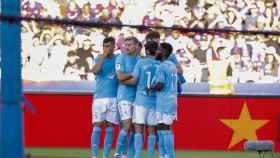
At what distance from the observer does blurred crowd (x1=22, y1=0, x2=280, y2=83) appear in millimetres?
14125

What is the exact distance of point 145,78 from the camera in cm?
1023

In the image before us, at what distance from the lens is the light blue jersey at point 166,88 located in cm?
988

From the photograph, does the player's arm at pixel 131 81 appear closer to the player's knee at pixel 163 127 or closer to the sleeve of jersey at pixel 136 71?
the sleeve of jersey at pixel 136 71

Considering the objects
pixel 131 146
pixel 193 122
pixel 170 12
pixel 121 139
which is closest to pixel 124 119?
pixel 121 139

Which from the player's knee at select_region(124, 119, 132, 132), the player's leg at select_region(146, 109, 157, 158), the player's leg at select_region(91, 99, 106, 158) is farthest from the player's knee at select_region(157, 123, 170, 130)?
the player's leg at select_region(91, 99, 106, 158)

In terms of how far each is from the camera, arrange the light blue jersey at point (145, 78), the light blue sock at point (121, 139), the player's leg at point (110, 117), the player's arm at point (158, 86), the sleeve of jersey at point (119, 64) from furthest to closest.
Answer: the player's leg at point (110, 117) → the light blue sock at point (121, 139) → the sleeve of jersey at point (119, 64) → the light blue jersey at point (145, 78) → the player's arm at point (158, 86)

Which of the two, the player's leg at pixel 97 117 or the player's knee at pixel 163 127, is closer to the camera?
the player's knee at pixel 163 127

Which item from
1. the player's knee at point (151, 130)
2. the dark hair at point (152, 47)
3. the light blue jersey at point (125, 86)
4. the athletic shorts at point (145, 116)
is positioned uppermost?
the dark hair at point (152, 47)

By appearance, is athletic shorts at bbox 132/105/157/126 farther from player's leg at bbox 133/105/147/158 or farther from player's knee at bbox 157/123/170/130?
player's knee at bbox 157/123/170/130

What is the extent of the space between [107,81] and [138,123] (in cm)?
83

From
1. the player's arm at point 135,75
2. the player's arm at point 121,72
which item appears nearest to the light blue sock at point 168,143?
the player's arm at point 135,75

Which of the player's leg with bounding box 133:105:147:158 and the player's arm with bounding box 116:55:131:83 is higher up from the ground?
the player's arm with bounding box 116:55:131:83

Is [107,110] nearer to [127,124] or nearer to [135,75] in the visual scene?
[127,124]

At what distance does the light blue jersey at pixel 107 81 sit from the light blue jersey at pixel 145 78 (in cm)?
60
